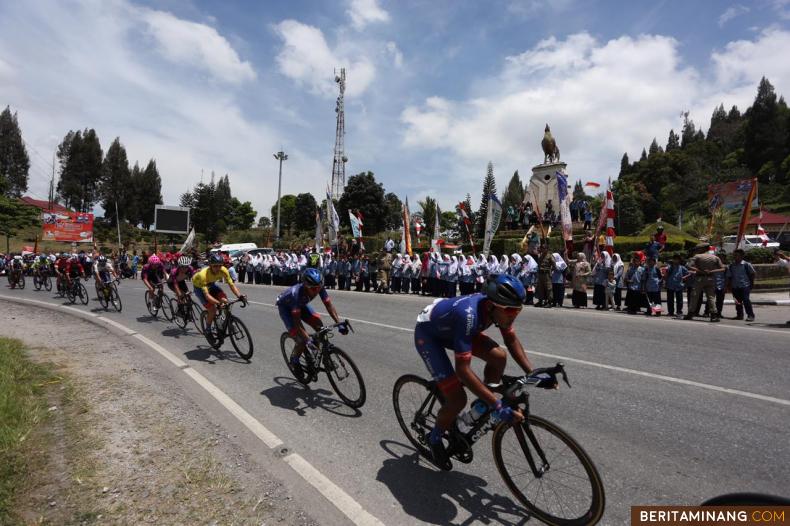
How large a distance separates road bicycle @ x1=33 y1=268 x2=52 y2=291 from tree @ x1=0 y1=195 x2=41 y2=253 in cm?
2838

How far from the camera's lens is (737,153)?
9075 cm

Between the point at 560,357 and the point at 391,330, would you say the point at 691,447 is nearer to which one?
the point at 560,357

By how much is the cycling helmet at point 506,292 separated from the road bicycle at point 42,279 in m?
25.9

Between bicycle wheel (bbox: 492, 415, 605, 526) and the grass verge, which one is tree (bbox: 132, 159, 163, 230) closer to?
the grass verge

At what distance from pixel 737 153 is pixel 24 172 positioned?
146651 mm

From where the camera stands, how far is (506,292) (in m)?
3.14

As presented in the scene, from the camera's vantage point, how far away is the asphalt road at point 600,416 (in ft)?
10.7

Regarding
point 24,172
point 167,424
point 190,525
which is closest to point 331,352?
point 167,424

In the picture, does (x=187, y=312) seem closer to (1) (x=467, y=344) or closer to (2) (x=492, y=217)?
(1) (x=467, y=344)

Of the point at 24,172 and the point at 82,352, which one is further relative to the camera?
the point at 24,172

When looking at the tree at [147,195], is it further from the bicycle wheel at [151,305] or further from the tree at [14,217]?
the bicycle wheel at [151,305]

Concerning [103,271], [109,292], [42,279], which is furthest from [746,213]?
[42,279]

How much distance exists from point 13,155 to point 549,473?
110867mm

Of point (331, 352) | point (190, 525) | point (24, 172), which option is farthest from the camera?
point (24, 172)
